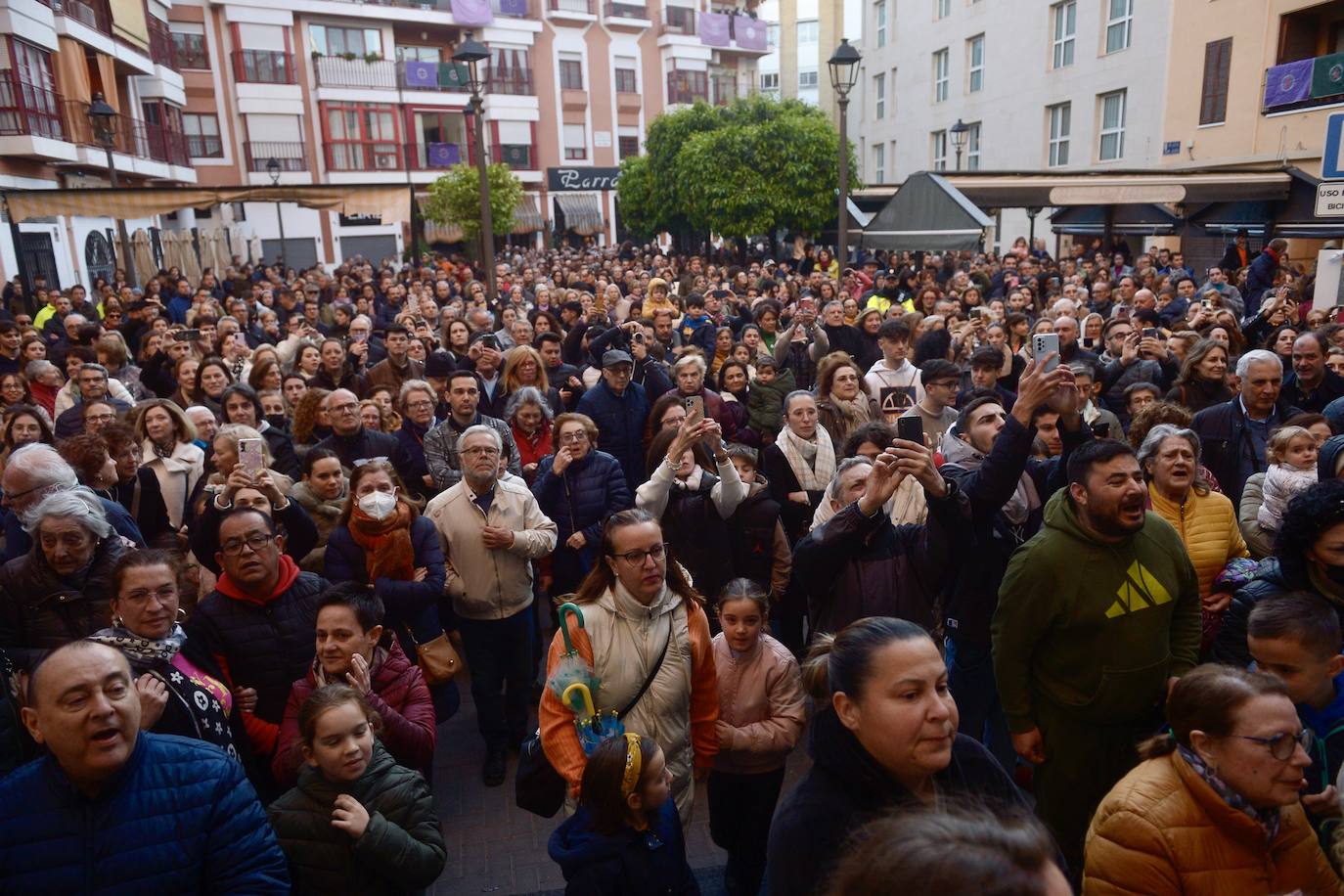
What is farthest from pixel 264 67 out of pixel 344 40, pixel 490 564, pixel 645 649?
pixel 645 649

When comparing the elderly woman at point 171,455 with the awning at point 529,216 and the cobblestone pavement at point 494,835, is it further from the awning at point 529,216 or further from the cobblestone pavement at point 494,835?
the awning at point 529,216

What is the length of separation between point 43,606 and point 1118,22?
29.0 metres

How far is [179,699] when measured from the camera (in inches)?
119

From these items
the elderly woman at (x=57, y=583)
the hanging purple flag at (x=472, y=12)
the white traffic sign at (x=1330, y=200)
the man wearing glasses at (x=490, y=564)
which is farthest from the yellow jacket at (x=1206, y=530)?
the hanging purple flag at (x=472, y=12)

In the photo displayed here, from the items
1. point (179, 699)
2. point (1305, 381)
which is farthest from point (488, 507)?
point (1305, 381)

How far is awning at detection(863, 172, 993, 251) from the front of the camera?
1063cm

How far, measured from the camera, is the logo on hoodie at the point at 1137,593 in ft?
10.7

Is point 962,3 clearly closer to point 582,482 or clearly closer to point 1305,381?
point 1305,381

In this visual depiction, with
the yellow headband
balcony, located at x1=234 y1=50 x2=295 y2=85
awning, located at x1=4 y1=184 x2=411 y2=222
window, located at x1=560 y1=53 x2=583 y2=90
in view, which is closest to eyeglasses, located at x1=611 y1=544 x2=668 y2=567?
the yellow headband

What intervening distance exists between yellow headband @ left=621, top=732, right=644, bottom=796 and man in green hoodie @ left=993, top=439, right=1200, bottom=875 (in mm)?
1508

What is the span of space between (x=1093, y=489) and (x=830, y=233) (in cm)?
2489

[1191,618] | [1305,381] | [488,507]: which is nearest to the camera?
[1191,618]

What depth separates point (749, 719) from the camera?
3.62m

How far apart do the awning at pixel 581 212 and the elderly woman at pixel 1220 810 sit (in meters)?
44.1
